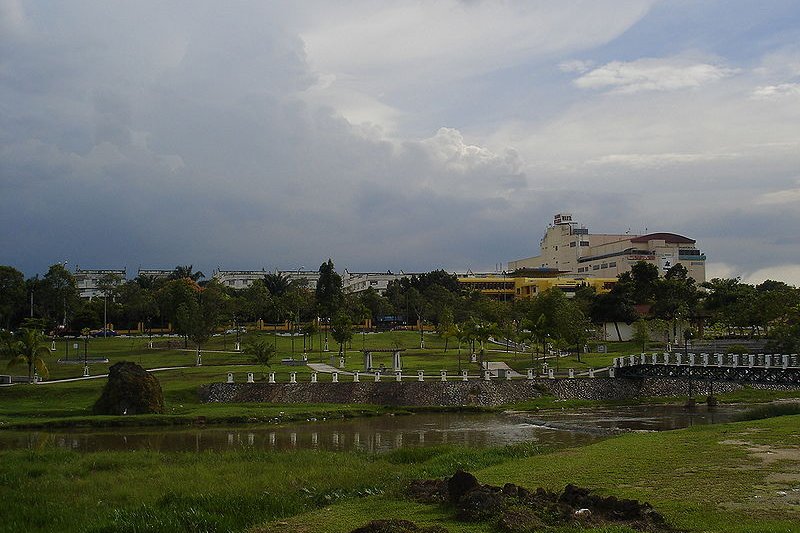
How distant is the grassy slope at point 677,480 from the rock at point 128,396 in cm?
3185

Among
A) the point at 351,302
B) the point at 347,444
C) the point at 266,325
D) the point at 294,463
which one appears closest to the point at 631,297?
the point at 351,302

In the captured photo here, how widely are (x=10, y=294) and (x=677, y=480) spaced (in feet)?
363

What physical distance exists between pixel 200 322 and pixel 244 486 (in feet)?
206

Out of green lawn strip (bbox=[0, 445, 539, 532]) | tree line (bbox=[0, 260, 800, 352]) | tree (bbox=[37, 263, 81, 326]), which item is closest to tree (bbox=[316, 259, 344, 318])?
tree line (bbox=[0, 260, 800, 352])

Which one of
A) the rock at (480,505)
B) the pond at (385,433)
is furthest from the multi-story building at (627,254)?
the rock at (480,505)

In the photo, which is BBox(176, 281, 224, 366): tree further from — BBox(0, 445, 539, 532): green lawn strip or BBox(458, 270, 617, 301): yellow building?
BBox(458, 270, 617, 301): yellow building

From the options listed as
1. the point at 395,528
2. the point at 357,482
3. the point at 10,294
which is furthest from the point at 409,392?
the point at 10,294

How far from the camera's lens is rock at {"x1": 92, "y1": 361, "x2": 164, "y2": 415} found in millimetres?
53000

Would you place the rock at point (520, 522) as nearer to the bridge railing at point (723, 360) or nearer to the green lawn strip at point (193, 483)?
the green lawn strip at point (193, 483)

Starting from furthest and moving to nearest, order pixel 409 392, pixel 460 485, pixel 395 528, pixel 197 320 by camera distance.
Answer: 1. pixel 197 320
2. pixel 409 392
3. pixel 460 485
4. pixel 395 528

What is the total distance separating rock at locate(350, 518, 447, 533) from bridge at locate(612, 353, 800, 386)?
47.7 meters

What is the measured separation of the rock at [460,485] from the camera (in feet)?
63.2

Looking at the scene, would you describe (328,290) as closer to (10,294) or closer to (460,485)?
(10,294)

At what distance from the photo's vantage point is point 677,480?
857 inches
